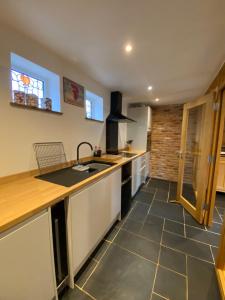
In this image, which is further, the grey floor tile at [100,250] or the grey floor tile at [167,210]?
the grey floor tile at [167,210]

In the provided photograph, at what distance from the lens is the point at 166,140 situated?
4051 millimetres

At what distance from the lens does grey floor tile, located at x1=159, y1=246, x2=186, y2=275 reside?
4.54 feet

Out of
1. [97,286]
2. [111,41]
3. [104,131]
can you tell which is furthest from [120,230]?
[111,41]

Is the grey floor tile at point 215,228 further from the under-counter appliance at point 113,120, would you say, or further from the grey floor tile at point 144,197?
the under-counter appliance at point 113,120

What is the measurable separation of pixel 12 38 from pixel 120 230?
92.4 inches

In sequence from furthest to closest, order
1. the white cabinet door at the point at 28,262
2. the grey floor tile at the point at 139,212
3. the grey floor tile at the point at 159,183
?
the grey floor tile at the point at 159,183, the grey floor tile at the point at 139,212, the white cabinet door at the point at 28,262

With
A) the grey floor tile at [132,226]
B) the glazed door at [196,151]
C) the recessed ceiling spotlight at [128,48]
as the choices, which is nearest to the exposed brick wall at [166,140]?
the glazed door at [196,151]

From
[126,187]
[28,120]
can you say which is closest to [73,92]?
[28,120]

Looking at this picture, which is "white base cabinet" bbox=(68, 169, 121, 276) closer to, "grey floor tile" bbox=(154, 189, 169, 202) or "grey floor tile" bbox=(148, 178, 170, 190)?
"grey floor tile" bbox=(154, 189, 169, 202)

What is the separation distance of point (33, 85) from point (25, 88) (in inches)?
4.2

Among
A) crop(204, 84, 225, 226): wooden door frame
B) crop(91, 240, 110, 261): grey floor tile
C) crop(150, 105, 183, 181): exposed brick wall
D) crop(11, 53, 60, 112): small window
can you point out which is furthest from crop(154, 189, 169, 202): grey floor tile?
crop(11, 53, 60, 112): small window

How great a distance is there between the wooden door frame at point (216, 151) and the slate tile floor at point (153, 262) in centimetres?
28

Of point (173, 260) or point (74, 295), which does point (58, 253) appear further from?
point (173, 260)

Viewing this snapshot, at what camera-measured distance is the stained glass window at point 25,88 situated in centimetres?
130
